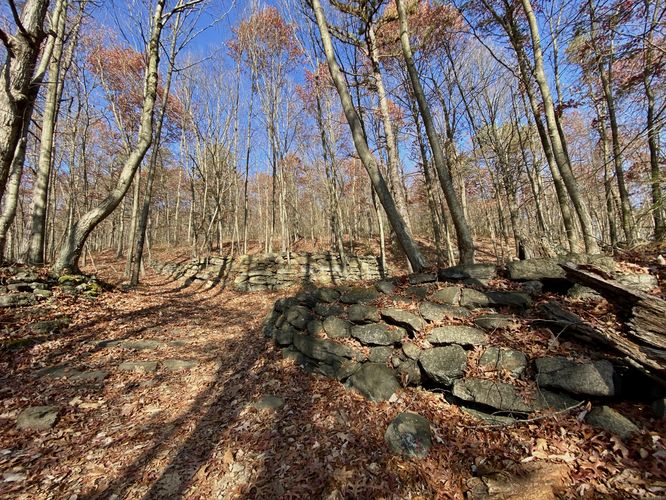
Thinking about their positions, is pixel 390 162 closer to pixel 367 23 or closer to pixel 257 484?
pixel 367 23

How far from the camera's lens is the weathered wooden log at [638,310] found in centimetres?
250

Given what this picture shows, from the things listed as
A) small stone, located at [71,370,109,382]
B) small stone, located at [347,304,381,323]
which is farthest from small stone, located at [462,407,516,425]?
small stone, located at [71,370,109,382]

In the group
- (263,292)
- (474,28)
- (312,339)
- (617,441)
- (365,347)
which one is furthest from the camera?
(263,292)

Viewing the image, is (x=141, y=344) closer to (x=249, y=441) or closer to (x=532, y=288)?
(x=249, y=441)

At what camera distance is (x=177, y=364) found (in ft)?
15.5

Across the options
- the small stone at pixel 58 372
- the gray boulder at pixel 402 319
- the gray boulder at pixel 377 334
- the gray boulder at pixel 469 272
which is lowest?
the small stone at pixel 58 372

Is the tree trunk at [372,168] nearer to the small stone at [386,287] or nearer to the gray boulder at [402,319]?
the small stone at [386,287]

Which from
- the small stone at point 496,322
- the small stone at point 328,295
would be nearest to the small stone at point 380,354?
the small stone at point 496,322

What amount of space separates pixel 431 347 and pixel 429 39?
11.8 meters

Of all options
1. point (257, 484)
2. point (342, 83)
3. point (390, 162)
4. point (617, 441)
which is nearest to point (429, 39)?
point (390, 162)

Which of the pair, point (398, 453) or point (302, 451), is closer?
point (398, 453)

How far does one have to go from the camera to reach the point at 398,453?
103 inches

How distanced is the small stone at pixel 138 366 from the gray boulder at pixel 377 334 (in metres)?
3.20

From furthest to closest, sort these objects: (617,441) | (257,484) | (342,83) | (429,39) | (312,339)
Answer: (429,39) → (342,83) → (312,339) → (257,484) → (617,441)
